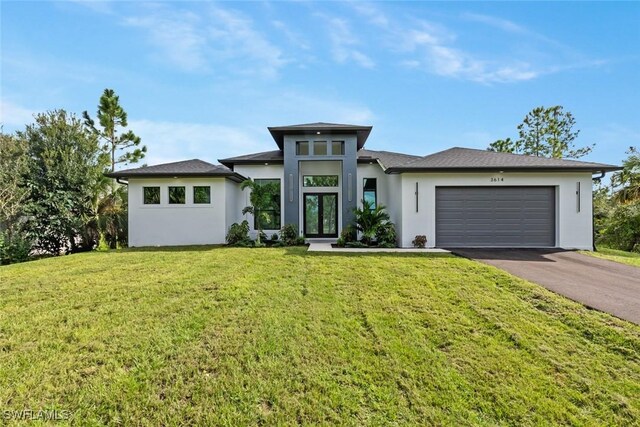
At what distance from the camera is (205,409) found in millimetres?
2689

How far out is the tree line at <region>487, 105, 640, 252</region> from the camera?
14477mm

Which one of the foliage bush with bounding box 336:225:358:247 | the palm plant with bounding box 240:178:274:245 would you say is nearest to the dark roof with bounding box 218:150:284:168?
the palm plant with bounding box 240:178:274:245

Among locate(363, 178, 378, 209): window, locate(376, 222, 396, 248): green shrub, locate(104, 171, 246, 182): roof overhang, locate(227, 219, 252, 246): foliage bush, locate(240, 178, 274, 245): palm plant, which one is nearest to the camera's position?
locate(376, 222, 396, 248): green shrub

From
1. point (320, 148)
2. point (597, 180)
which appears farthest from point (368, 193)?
point (597, 180)

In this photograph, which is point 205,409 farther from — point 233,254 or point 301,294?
point 233,254

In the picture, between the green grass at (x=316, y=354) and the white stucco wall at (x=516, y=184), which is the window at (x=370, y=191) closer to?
the white stucco wall at (x=516, y=184)

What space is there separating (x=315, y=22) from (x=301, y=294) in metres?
10.3

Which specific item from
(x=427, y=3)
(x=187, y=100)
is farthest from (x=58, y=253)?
(x=427, y=3)

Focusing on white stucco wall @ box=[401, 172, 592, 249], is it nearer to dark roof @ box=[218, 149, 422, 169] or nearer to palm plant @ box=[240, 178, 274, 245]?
dark roof @ box=[218, 149, 422, 169]

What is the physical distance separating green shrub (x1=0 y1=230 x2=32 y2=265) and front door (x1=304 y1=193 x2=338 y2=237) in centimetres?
1135

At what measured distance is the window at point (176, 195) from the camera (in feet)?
41.7

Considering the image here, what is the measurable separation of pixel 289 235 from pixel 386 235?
167 inches

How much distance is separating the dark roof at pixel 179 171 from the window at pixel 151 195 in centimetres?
66

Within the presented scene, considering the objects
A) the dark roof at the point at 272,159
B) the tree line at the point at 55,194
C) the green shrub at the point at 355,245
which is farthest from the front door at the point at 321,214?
the tree line at the point at 55,194
